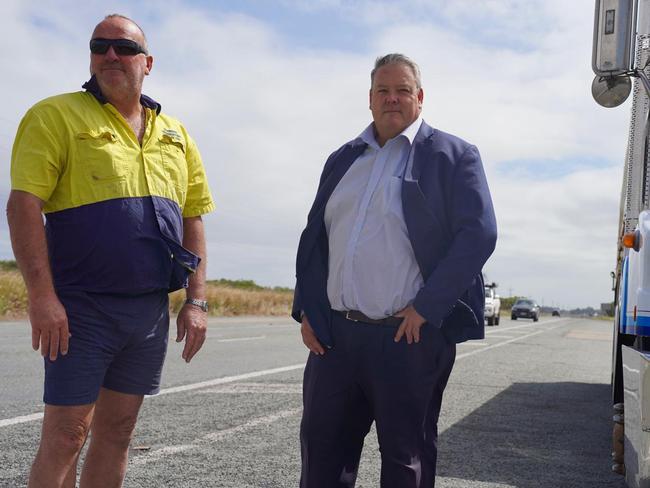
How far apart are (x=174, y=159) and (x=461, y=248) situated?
113 centimetres

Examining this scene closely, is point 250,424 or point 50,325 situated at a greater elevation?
point 50,325

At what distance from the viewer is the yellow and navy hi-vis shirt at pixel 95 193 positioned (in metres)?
2.77

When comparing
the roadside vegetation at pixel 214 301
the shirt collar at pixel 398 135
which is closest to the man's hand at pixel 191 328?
the shirt collar at pixel 398 135

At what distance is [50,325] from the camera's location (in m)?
2.67

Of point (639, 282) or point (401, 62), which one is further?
point (639, 282)

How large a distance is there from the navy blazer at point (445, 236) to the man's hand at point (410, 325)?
0.03 m

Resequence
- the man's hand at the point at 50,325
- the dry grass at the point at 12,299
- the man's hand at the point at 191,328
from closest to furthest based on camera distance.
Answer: the man's hand at the point at 50,325
the man's hand at the point at 191,328
the dry grass at the point at 12,299

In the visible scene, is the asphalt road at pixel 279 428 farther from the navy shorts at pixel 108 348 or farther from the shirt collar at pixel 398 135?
the shirt collar at pixel 398 135

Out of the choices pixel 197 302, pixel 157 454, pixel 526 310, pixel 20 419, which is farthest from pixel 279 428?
pixel 526 310

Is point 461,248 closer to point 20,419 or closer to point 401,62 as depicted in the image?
point 401,62

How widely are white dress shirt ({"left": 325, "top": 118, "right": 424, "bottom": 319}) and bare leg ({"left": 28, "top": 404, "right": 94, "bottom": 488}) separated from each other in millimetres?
1023

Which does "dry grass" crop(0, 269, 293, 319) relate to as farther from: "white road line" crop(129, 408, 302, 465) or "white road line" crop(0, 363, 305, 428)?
"white road line" crop(129, 408, 302, 465)

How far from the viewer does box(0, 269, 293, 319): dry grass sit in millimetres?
22188

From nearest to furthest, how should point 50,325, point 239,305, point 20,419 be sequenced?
point 50,325 < point 20,419 < point 239,305
